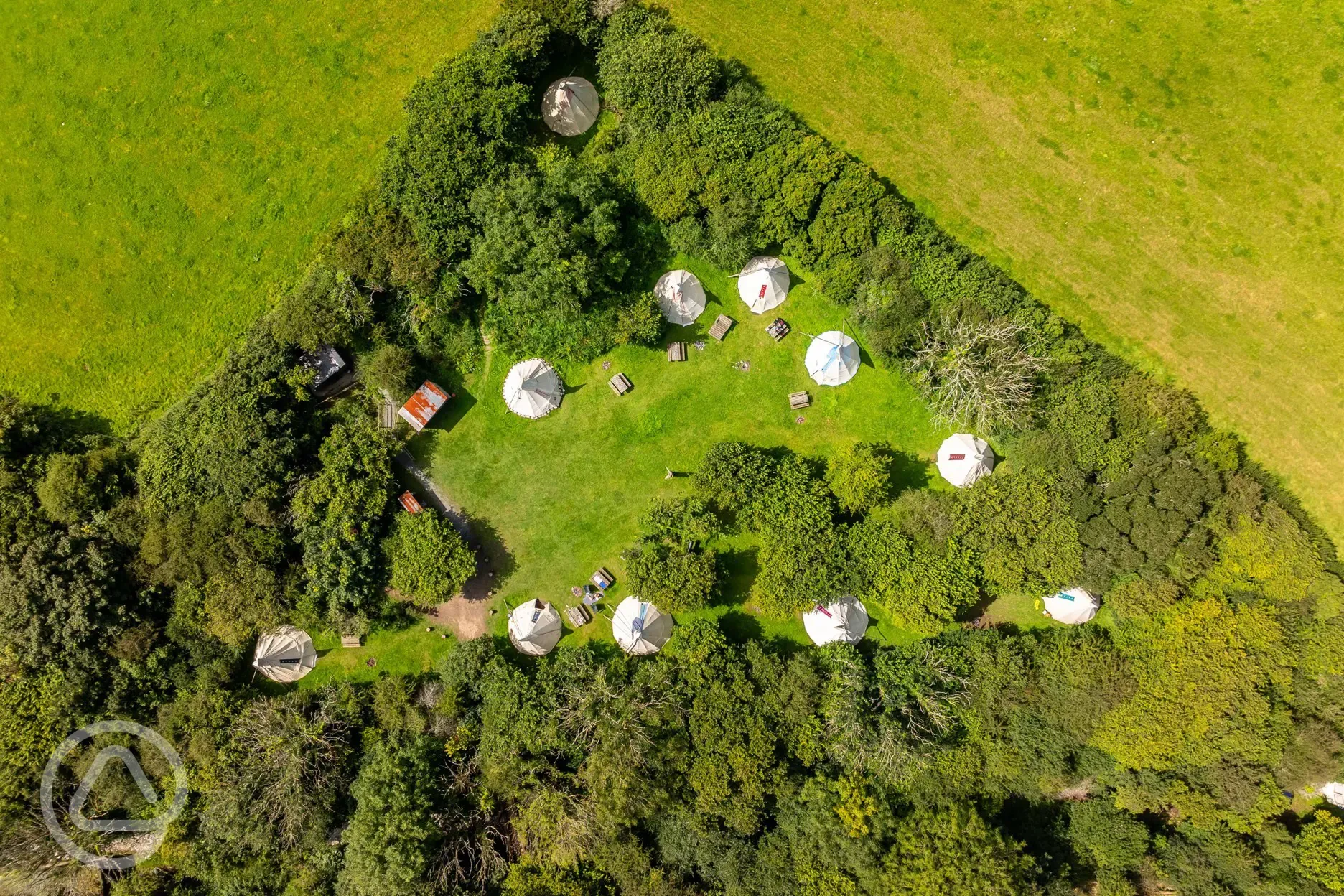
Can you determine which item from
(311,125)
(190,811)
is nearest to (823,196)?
(311,125)

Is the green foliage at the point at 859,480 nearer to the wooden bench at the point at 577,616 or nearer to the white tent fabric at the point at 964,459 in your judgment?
the white tent fabric at the point at 964,459

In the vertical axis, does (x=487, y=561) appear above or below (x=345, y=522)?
below

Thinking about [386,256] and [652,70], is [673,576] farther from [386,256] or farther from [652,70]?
[652,70]

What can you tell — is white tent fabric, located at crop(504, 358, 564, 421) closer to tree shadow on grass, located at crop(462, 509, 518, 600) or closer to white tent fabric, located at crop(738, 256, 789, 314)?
tree shadow on grass, located at crop(462, 509, 518, 600)

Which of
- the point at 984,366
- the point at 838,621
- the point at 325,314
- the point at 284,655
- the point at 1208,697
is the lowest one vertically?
the point at 1208,697

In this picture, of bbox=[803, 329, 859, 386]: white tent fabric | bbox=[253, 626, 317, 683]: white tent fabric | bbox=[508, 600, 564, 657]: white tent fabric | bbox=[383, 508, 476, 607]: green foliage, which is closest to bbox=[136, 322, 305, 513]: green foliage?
bbox=[383, 508, 476, 607]: green foliage

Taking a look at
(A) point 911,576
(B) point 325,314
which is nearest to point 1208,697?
(A) point 911,576
